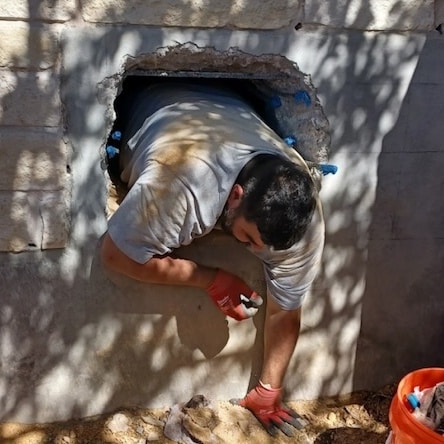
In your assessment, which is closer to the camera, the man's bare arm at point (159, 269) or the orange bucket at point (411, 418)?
the orange bucket at point (411, 418)

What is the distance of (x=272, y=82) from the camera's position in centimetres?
310

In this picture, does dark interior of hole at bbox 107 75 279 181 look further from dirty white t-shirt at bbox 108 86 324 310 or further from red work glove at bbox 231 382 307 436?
red work glove at bbox 231 382 307 436

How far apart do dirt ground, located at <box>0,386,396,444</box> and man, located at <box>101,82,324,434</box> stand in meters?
0.12

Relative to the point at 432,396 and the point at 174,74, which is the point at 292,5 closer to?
the point at 174,74

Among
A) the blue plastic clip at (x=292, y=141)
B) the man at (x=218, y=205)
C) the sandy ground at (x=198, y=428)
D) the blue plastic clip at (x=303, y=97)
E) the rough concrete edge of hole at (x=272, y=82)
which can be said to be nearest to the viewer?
the man at (x=218, y=205)

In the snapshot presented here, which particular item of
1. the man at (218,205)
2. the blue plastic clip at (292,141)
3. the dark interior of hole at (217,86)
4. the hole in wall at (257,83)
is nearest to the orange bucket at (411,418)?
the man at (218,205)

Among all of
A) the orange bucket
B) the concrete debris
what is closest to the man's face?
the orange bucket

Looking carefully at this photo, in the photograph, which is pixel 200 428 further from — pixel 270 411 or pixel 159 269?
pixel 159 269

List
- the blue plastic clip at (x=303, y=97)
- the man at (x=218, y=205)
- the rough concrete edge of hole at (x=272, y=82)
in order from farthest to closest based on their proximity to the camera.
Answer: the blue plastic clip at (x=303, y=97)
the rough concrete edge of hole at (x=272, y=82)
the man at (x=218, y=205)

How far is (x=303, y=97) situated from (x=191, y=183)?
0.72 meters

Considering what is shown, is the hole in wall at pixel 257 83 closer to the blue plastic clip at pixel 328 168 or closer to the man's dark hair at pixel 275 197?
the blue plastic clip at pixel 328 168

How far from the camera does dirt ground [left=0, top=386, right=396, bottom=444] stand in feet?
9.83

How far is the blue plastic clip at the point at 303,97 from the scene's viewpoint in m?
2.89

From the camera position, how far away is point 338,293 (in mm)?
3172
